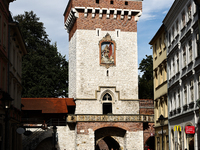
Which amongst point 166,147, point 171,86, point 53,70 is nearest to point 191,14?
point 171,86

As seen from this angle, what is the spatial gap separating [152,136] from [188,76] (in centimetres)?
2092

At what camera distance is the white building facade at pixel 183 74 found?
914 inches

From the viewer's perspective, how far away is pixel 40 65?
56719 mm

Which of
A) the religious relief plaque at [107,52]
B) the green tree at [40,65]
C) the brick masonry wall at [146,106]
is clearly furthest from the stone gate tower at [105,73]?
the green tree at [40,65]

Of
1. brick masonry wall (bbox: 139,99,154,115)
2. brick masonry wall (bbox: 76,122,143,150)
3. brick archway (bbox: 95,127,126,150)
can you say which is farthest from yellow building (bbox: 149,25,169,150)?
brick masonry wall (bbox: 139,99,154,115)

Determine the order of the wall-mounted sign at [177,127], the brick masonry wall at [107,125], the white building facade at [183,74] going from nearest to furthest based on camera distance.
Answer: the white building facade at [183,74] → the wall-mounted sign at [177,127] → the brick masonry wall at [107,125]

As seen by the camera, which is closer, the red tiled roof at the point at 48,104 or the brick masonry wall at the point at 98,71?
the red tiled roof at the point at 48,104

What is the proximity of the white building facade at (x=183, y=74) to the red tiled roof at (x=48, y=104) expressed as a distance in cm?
1475

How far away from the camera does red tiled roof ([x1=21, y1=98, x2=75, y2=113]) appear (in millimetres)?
42344

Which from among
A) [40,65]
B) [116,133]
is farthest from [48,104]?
[40,65]

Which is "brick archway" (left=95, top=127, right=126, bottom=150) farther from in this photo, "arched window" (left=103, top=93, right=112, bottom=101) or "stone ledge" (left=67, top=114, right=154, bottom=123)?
"arched window" (left=103, top=93, right=112, bottom=101)

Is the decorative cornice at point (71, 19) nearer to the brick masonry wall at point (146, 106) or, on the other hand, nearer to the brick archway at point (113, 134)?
the brick masonry wall at point (146, 106)

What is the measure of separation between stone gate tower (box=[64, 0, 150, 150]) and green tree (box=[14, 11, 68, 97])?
10396mm

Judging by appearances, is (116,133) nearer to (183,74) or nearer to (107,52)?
(107,52)
